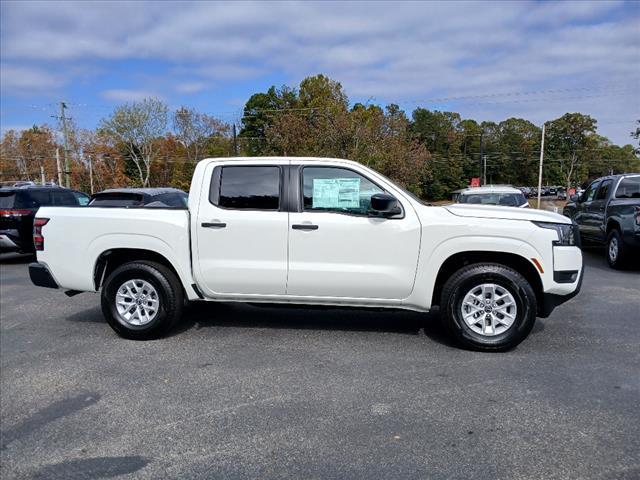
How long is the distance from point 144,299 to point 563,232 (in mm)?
4285

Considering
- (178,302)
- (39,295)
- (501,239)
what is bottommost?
(39,295)

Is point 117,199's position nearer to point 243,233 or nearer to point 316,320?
point 316,320

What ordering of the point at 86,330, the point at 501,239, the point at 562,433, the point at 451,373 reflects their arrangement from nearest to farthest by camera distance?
the point at 562,433, the point at 451,373, the point at 501,239, the point at 86,330

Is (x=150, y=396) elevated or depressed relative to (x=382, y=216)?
depressed

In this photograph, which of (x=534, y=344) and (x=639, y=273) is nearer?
(x=534, y=344)

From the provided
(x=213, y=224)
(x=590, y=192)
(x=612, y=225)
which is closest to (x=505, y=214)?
(x=213, y=224)

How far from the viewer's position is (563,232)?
16.4 ft

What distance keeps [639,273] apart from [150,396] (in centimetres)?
885

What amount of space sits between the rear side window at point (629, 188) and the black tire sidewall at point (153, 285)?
9.04 metres

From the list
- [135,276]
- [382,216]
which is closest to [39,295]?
[135,276]

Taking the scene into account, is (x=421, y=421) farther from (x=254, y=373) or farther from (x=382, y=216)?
(x=382, y=216)

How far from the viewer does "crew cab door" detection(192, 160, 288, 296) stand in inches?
207

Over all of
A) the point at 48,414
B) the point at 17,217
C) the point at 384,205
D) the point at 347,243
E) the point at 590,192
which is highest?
the point at 384,205

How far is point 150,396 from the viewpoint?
162 inches
